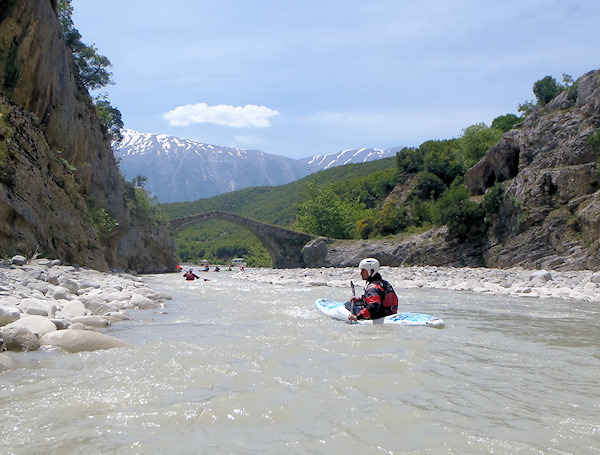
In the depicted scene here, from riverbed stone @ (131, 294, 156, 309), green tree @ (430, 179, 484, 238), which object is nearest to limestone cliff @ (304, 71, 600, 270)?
green tree @ (430, 179, 484, 238)

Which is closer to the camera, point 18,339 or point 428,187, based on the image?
point 18,339

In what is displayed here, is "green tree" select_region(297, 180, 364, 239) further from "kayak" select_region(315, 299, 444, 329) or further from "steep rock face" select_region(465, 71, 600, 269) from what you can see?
"kayak" select_region(315, 299, 444, 329)

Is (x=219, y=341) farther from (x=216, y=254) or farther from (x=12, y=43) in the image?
(x=216, y=254)

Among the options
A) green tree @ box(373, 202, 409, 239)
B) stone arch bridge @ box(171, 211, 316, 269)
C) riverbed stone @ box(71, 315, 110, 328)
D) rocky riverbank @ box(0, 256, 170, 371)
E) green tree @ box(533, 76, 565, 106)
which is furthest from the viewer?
green tree @ box(533, 76, 565, 106)

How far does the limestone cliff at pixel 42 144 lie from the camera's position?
1136cm

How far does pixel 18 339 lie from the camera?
434cm

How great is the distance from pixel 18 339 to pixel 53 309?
1524mm

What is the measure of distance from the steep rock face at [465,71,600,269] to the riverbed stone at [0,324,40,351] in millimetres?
17209

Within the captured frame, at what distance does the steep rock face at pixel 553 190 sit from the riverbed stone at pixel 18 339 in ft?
56.5

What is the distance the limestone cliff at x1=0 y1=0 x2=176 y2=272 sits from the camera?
11.4m

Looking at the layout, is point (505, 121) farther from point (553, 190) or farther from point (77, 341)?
point (77, 341)

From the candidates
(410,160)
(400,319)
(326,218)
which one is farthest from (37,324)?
(410,160)

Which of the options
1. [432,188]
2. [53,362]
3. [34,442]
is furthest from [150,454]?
[432,188]

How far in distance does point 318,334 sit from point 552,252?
16565mm
